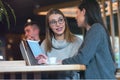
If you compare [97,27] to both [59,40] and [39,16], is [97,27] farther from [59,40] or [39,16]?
[39,16]

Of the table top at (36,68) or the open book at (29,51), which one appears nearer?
the table top at (36,68)

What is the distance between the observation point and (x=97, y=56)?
7.62 feet

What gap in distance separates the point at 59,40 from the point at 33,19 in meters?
7.81

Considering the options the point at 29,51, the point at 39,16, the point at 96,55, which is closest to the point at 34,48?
the point at 29,51

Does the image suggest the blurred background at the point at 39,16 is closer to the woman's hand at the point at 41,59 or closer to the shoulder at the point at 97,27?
the shoulder at the point at 97,27

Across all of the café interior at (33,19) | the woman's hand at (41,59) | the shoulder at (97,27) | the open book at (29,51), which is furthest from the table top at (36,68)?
the shoulder at (97,27)

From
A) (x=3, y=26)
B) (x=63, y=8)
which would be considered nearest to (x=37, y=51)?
(x=63, y=8)

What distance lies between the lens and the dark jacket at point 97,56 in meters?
2.29

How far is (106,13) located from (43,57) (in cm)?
302

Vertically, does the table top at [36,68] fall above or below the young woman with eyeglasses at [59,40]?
below

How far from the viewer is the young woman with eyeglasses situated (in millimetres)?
2619

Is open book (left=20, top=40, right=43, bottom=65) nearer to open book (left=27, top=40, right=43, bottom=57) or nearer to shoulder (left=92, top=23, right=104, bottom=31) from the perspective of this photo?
open book (left=27, top=40, right=43, bottom=57)

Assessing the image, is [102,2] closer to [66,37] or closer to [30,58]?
[66,37]

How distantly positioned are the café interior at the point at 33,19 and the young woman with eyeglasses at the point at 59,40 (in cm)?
25
